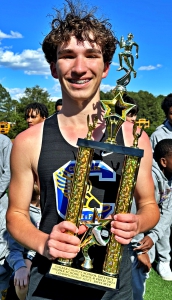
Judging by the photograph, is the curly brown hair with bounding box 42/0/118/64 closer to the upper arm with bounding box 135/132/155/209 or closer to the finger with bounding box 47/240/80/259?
the upper arm with bounding box 135/132/155/209

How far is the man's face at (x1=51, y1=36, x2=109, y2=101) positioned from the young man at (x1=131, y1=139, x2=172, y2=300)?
1802 millimetres

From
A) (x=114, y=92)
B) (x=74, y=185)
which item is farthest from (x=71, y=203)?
(x=114, y=92)

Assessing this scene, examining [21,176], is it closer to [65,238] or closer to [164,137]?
[65,238]

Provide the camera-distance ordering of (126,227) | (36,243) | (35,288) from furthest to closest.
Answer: (35,288), (36,243), (126,227)

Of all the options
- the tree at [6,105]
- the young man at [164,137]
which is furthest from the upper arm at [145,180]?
the tree at [6,105]

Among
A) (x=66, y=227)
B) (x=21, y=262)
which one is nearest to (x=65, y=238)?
(x=66, y=227)

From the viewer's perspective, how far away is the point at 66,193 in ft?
5.42

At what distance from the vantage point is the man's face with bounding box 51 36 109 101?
1.63 metres

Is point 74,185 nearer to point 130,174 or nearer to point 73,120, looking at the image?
point 130,174

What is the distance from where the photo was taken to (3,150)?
14.4ft

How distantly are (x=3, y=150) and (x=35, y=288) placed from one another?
2898 millimetres

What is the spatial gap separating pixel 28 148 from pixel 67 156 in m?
0.18

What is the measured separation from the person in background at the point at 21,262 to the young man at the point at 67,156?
3.99 ft

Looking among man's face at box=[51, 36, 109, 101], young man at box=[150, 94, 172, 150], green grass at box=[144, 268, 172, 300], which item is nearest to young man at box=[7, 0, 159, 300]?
man's face at box=[51, 36, 109, 101]
